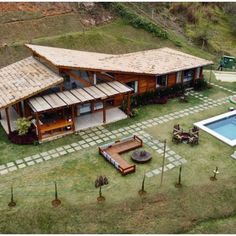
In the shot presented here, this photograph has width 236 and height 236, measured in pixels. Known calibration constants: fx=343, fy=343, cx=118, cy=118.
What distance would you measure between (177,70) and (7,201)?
20726 mm

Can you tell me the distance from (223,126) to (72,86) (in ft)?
44.1

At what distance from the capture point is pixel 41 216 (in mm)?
18844

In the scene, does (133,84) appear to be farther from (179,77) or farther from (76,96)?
(76,96)

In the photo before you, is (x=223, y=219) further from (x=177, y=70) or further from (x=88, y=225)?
(x=177, y=70)

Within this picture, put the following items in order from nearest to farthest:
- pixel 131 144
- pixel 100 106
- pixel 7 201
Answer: pixel 7 201, pixel 131 144, pixel 100 106

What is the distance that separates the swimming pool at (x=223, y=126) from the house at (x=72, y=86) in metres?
6.46

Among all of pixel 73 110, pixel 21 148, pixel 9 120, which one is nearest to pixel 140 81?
pixel 73 110

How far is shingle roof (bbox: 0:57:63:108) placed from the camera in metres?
25.8

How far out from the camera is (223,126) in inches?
1172

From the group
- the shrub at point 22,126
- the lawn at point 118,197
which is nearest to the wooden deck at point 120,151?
the lawn at point 118,197

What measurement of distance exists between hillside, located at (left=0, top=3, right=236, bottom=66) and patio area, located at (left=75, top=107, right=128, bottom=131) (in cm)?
1476

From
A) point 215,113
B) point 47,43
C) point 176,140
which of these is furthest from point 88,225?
point 47,43

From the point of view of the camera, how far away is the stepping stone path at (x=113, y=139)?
76.8ft

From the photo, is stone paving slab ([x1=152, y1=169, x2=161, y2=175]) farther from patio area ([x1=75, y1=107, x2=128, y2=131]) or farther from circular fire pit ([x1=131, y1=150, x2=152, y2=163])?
patio area ([x1=75, y1=107, x2=128, y2=131])
